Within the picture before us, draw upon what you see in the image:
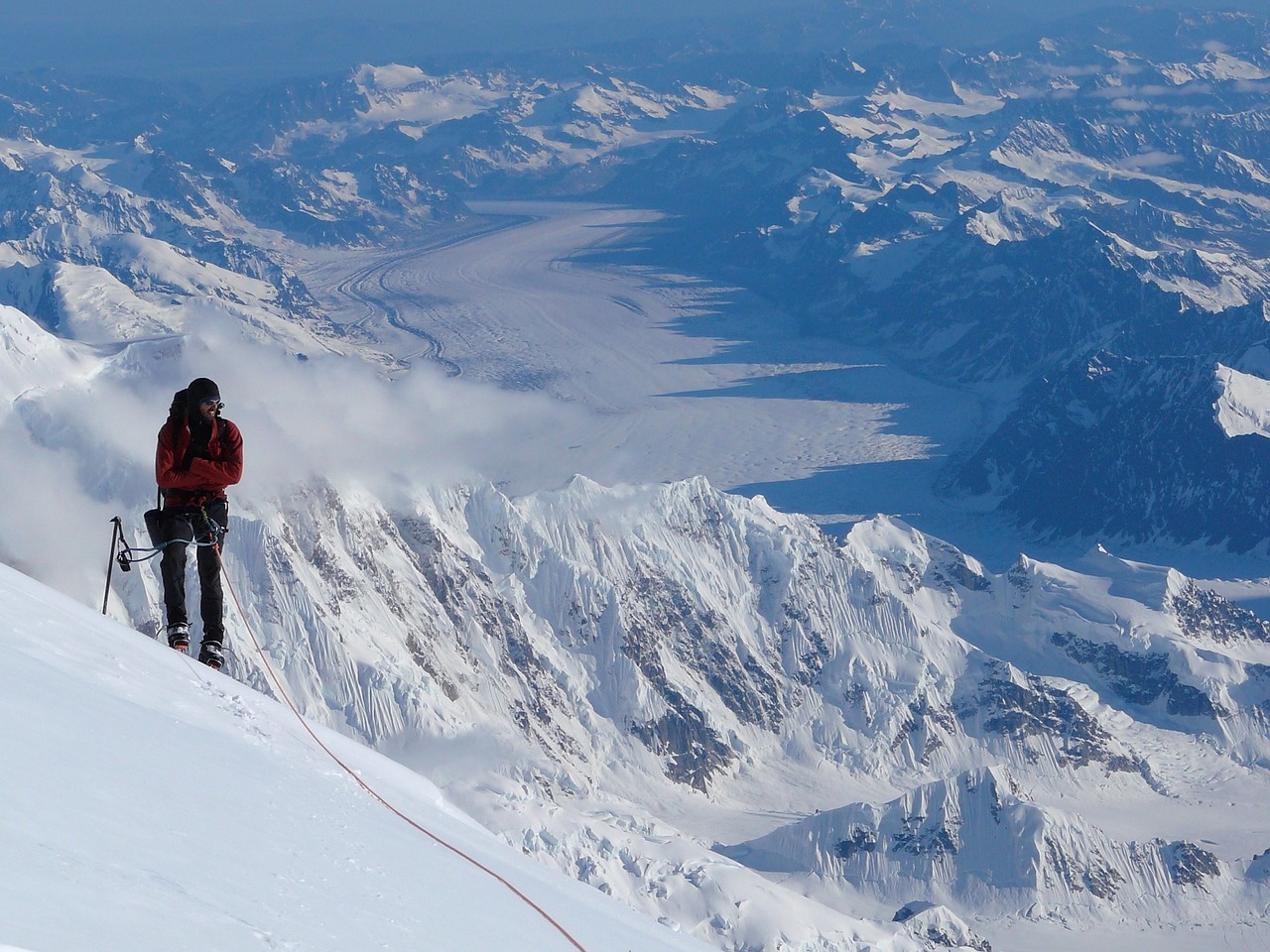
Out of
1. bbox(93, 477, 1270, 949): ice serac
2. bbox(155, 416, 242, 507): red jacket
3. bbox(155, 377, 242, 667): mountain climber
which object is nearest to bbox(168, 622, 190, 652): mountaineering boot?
bbox(155, 377, 242, 667): mountain climber

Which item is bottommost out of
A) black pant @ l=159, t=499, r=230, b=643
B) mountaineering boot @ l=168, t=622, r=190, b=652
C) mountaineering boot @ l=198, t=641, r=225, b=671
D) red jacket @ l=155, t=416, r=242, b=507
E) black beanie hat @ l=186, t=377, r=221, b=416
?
mountaineering boot @ l=198, t=641, r=225, b=671

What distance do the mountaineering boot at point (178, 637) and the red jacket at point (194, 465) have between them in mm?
2410

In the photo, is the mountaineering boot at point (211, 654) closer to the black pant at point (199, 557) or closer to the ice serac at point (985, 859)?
the black pant at point (199, 557)

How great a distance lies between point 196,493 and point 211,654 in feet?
10.2

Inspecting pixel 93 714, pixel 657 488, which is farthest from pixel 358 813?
pixel 657 488

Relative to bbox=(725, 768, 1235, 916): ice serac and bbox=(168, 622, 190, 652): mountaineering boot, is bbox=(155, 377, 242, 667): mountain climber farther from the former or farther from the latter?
bbox=(725, 768, 1235, 916): ice serac

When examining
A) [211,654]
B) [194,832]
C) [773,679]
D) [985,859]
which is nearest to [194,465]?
[211,654]

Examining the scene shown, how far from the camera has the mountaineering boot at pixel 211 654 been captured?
77.3ft

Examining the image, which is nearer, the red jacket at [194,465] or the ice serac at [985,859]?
the red jacket at [194,465]

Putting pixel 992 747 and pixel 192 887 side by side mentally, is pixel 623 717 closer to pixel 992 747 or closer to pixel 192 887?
pixel 992 747

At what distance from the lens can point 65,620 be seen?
20.1m

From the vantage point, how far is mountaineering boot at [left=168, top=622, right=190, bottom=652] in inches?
938

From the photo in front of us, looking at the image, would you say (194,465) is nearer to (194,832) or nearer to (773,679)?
(194,832)

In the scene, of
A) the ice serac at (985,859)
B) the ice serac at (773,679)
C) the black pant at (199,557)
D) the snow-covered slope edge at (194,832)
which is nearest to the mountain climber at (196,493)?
the black pant at (199,557)
